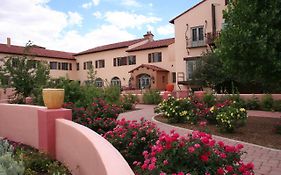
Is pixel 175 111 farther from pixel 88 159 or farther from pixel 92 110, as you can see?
pixel 88 159

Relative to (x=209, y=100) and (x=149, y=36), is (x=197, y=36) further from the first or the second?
(x=209, y=100)

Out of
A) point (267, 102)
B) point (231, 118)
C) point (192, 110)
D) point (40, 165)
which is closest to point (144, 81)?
point (267, 102)

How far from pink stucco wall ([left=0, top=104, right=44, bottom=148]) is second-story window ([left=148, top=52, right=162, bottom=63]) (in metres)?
28.0

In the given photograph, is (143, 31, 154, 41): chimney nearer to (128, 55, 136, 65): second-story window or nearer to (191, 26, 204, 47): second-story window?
(128, 55, 136, 65): second-story window

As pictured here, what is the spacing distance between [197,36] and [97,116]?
74.7 feet

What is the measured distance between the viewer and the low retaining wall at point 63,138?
3515 millimetres

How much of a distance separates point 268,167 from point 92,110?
5.42 metres

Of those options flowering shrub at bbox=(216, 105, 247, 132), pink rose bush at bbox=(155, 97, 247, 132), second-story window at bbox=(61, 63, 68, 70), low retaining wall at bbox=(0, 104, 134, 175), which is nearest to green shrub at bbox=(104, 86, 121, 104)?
pink rose bush at bbox=(155, 97, 247, 132)

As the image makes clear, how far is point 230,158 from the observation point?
12.0 feet

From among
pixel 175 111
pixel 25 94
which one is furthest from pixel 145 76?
pixel 175 111

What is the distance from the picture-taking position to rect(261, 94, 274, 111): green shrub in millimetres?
16016

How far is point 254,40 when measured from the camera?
8859 millimetres

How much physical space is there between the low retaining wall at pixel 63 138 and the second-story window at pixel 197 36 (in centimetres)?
2295

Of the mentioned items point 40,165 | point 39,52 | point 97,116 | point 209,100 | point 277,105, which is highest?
point 39,52
